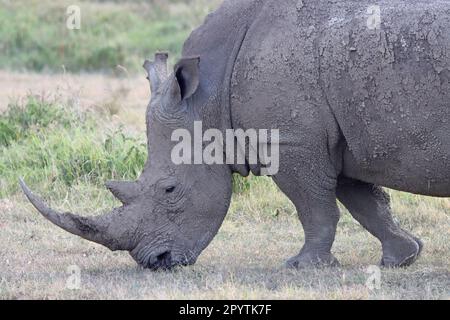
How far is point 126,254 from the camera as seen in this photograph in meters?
8.44

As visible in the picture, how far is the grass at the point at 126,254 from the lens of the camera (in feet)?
22.5

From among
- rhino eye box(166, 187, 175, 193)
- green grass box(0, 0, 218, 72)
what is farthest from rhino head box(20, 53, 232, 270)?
green grass box(0, 0, 218, 72)

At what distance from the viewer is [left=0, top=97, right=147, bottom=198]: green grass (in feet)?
34.8

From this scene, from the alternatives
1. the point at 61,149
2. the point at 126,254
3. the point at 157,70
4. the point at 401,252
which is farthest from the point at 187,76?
the point at 61,149

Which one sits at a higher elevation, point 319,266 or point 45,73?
point 45,73

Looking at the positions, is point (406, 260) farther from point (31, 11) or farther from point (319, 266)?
point (31, 11)

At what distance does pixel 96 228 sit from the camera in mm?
7469

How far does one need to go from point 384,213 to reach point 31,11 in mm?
17155

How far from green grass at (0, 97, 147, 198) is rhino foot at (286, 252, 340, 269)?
3247 millimetres

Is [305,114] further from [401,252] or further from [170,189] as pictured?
[401,252]

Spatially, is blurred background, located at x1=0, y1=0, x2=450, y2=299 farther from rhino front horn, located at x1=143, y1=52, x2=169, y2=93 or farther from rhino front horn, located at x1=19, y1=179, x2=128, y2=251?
rhino front horn, located at x1=143, y1=52, x2=169, y2=93
